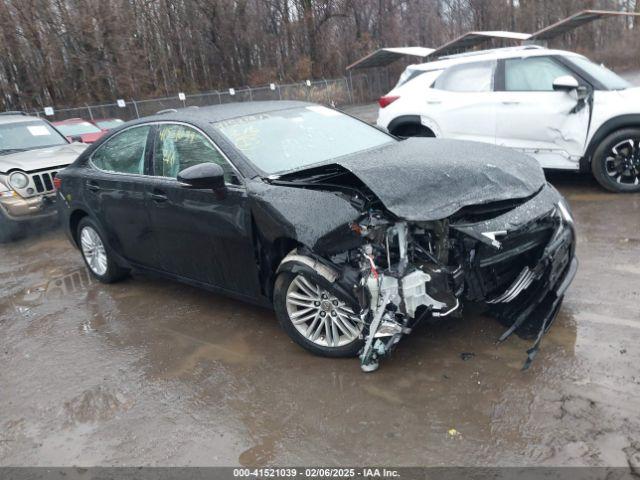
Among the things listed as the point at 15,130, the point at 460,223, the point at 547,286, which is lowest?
the point at 547,286

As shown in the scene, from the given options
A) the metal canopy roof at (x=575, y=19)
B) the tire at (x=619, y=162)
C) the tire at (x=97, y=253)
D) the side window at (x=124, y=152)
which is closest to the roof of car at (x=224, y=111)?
the side window at (x=124, y=152)

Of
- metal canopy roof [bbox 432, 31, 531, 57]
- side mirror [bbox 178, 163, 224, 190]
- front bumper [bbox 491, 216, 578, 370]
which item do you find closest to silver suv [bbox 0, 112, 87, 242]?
side mirror [bbox 178, 163, 224, 190]

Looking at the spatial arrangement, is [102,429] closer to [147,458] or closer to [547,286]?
→ [147,458]

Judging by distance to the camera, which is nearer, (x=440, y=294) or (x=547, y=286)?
(x=440, y=294)

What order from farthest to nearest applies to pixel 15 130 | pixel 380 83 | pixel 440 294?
pixel 380 83 → pixel 15 130 → pixel 440 294

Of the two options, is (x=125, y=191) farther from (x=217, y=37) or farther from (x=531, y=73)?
(x=217, y=37)

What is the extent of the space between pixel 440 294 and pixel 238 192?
157 centimetres

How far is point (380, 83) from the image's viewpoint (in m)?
30.3

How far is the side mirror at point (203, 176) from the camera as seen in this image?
3791 millimetres

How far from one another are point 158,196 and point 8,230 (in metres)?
4.72

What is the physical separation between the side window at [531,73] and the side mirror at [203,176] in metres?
4.73

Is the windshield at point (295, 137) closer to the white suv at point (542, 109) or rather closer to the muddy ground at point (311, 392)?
the muddy ground at point (311, 392)

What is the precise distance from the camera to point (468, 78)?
24.9 feet

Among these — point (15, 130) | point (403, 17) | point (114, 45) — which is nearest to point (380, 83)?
point (403, 17)
